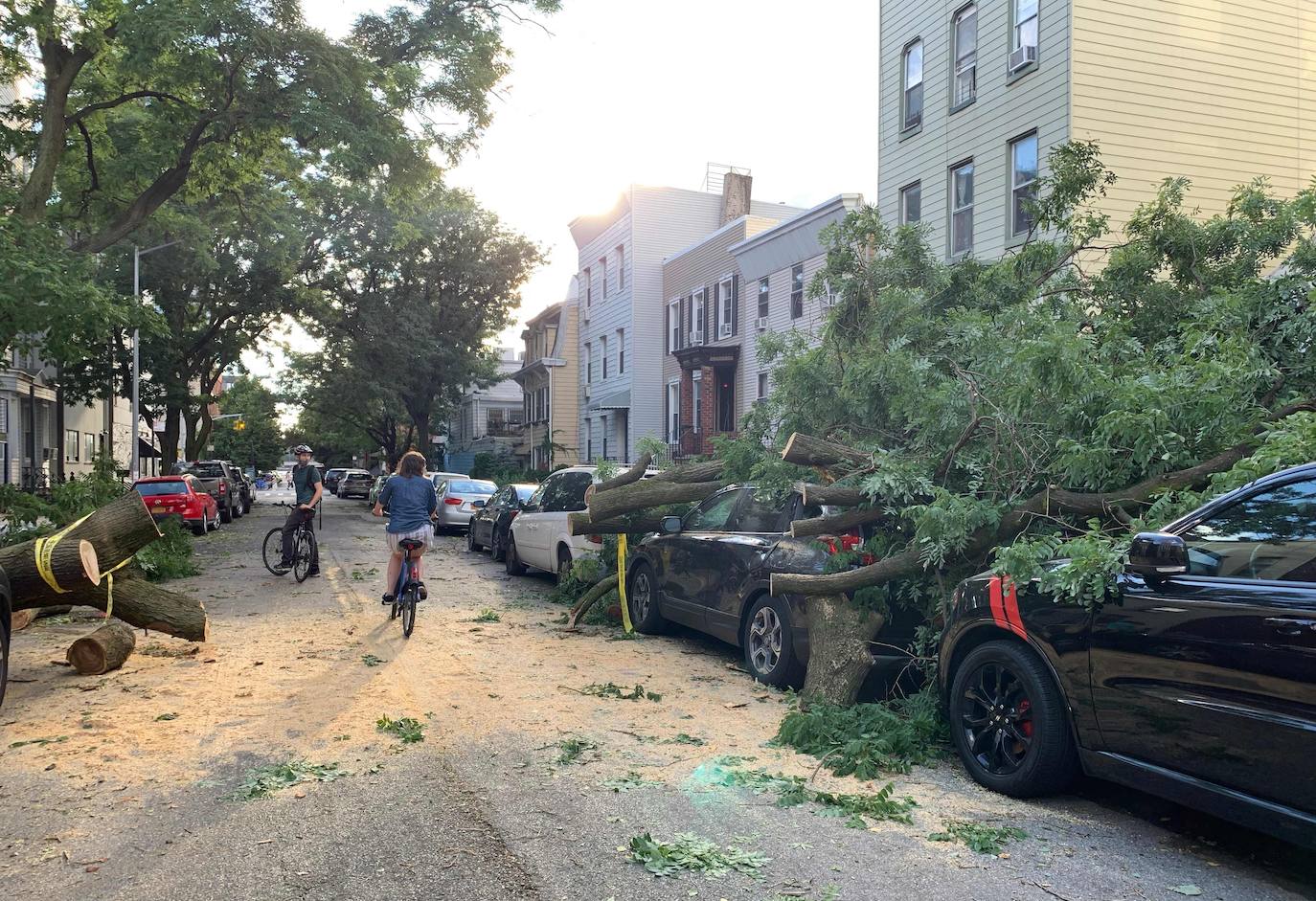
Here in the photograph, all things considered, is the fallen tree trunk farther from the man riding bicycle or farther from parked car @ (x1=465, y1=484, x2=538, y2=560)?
parked car @ (x1=465, y1=484, x2=538, y2=560)

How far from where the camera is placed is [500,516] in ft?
55.7

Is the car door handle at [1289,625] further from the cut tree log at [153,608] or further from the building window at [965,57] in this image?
the building window at [965,57]

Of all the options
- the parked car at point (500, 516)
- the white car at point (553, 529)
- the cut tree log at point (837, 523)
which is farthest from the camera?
the parked car at point (500, 516)

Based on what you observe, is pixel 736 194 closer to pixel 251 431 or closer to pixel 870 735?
pixel 870 735

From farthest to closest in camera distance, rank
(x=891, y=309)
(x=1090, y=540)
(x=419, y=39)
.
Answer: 1. (x=419, y=39)
2. (x=891, y=309)
3. (x=1090, y=540)

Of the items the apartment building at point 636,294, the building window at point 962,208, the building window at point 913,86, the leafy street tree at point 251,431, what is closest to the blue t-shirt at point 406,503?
the building window at point 962,208

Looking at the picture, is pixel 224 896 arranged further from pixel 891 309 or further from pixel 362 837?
pixel 891 309

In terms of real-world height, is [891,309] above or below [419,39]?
below

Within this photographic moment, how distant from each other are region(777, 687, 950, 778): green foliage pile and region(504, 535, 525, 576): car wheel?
30.1 feet

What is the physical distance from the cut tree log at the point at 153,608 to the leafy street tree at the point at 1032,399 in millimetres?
4758

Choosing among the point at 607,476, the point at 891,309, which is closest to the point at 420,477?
the point at 607,476

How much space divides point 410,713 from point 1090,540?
432cm

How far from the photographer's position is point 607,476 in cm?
1133

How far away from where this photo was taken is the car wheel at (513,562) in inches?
596
